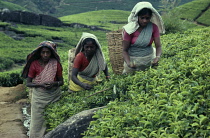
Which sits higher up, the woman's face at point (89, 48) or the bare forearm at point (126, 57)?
the woman's face at point (89, 48)

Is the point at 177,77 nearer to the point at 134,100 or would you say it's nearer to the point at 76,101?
the point at 134,100

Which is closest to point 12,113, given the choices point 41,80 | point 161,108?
point 41,80

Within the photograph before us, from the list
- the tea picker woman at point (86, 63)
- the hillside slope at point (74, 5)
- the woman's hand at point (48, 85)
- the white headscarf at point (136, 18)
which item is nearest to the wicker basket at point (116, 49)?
the tea picker woman at point (86, 63)

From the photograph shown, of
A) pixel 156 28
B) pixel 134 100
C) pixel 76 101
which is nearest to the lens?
pixel 134 100

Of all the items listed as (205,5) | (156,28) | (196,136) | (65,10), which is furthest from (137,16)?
(65,10)

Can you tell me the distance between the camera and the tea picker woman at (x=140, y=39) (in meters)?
4.29

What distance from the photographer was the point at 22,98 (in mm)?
8367

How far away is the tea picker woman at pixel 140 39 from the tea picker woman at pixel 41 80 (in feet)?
3.93

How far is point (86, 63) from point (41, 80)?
0.79 metres

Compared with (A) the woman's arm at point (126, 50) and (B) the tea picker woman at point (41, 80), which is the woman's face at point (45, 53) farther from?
(A) the woman's arm at point (126, 50)

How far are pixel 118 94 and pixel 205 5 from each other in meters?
36.4

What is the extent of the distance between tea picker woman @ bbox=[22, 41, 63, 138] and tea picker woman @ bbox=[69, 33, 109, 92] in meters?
0.32

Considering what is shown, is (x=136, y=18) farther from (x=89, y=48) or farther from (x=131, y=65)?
(x=89, y=48)

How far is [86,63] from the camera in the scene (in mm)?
4598
